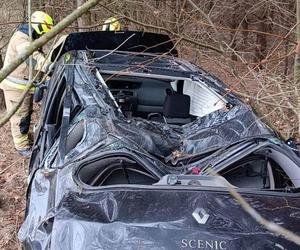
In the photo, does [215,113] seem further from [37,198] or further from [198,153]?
[37,198]

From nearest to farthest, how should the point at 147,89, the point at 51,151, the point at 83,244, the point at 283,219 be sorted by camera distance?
the point at 83,244 < the point at 283,219 < the point at 51,151 < the point at 147,89

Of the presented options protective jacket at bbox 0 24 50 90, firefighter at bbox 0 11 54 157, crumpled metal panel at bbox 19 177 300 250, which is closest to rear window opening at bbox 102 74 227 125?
protective jacket at bbox 0 24 50 90

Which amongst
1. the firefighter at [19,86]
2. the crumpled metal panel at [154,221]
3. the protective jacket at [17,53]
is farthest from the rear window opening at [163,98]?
the crumpled metal panel at [154,221]

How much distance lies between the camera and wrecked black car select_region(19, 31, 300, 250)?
2.29 meters

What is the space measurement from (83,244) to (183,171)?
1.00m

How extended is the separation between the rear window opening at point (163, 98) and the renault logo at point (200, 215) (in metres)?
1.79

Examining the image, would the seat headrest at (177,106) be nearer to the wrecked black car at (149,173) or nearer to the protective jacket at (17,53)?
the wrecked black car at (149,173)

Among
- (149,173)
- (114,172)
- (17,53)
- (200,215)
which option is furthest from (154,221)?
(17,53)

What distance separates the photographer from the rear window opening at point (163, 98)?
448 cm

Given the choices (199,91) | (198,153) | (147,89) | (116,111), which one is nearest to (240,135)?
(198,153)

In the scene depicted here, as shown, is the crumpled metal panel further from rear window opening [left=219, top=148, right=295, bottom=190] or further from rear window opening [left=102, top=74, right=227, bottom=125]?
rear window opening [left=102, top=74, right=227, bottom=125]

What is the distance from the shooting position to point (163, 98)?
5.08 m

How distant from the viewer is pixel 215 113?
3.84 meters

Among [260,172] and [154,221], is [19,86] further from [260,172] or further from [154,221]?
[154,221]
